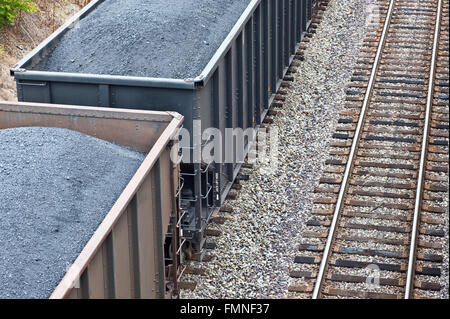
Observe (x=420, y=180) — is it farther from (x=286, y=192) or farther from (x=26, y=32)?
(x=26, y=32)

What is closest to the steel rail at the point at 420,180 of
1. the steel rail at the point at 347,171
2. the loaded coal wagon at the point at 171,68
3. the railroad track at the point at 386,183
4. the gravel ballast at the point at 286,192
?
the railroad track at the point at 386,183

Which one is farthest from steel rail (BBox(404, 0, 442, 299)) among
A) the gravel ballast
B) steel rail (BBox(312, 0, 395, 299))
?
the gravel ballast

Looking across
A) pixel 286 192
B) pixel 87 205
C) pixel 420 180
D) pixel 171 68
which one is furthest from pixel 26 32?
pixel 87 205

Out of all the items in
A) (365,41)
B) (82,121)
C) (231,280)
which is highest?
(82,121)

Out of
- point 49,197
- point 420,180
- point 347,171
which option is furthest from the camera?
point 347,171

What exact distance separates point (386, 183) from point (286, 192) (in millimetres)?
1460

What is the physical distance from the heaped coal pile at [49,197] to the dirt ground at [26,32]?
590 centimetres

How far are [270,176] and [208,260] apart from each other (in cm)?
233

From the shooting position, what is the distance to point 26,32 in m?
14.8

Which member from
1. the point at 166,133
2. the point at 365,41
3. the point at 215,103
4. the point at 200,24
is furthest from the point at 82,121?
the point at 365,41

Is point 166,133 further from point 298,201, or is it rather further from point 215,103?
point 298,201

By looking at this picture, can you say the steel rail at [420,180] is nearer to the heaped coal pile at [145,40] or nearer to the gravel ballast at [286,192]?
the gravel ballast at [286,192]
